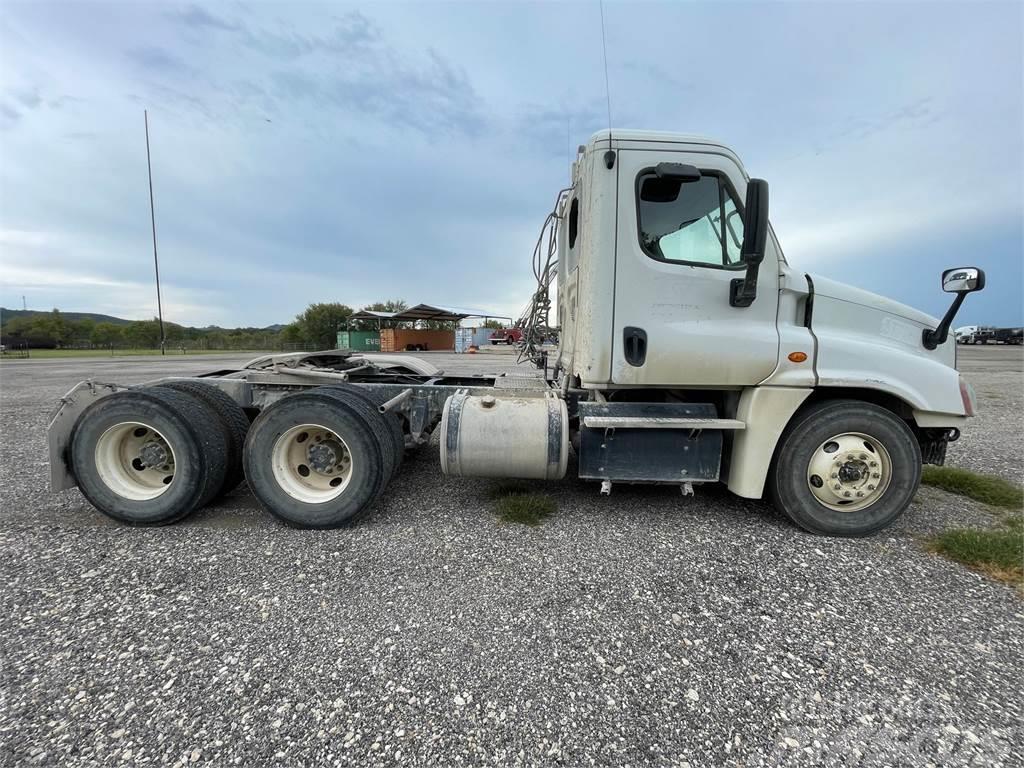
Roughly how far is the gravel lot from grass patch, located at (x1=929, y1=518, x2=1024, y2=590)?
15 centimetres

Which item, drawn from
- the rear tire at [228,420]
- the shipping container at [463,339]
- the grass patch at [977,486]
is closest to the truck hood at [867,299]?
the grass patch at [977,486]

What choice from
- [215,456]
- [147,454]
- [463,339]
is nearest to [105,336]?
[463,339]

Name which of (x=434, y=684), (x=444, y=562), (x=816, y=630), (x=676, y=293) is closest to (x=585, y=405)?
(x=676, y=293)

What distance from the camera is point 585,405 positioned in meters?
3.50

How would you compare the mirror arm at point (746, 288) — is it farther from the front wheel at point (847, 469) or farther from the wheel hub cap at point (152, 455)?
the wheel hub cap at point (152, 455)

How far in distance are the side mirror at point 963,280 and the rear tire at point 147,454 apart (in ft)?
18.4

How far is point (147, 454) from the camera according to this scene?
350cm

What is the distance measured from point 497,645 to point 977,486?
5187mm

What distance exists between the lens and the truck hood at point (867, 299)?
3.38 m

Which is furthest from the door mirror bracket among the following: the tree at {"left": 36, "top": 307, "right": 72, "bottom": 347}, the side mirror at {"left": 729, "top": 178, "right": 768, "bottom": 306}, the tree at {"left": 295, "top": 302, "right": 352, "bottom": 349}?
the tree at {"left": 36, "top": 307, "right": 72, "bottom": 347}

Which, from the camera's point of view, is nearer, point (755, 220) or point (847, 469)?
point (755, 220)

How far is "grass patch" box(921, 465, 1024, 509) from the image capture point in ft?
13.7

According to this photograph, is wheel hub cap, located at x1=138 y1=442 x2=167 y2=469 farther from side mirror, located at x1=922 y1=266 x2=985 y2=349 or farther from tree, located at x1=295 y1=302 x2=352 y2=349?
tree, located at x1=295 y1=302 x2=352 y2=349

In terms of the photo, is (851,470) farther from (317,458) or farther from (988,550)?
(317,458)
